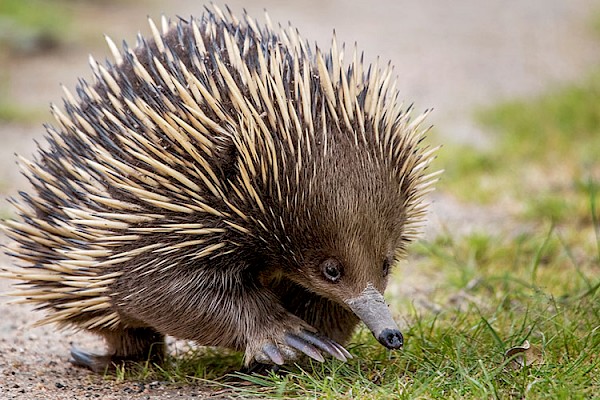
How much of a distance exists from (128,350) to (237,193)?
1.03m

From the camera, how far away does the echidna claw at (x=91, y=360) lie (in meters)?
3.95

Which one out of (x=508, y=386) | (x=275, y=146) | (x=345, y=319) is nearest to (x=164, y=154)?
(x=275, y=146)

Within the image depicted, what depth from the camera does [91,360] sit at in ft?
13.0

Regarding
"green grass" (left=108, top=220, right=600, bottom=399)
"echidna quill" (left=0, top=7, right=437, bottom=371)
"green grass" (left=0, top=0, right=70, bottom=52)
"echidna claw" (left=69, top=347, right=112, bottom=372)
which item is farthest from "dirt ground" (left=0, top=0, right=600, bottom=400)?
"echidna quill" (left=0, top=7, right=437, bottom=371)

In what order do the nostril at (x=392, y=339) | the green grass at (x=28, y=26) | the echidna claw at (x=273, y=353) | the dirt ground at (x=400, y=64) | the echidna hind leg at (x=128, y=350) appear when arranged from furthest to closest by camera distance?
the green grass at (x=28, y=26) < the dirt ground at (x=400, y=64) < the echidna hind leg at (x=128, y=350) < the echidna claw at (x=273, y=353) < the nostril at (x=392, y=339)

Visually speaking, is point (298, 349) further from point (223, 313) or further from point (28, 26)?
point (28, 26)

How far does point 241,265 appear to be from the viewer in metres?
3.34

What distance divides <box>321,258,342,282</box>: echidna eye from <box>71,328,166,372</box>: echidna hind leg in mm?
954

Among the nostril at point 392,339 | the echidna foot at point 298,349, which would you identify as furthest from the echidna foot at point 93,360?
the nostril at point 392,339

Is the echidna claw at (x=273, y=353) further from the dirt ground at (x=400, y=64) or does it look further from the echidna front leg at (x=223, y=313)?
the dirt ground at (x=400, y=64)

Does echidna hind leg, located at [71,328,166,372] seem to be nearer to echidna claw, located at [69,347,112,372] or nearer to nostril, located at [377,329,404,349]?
echidna claw, located at [69,347,112,372]

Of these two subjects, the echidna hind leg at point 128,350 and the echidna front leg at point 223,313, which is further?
the echidna hind leg at point 128,350

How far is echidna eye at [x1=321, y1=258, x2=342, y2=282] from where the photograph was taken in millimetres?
3193

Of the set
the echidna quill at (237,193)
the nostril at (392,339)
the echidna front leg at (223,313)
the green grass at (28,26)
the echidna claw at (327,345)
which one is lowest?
the echidna claw at (327,345)
